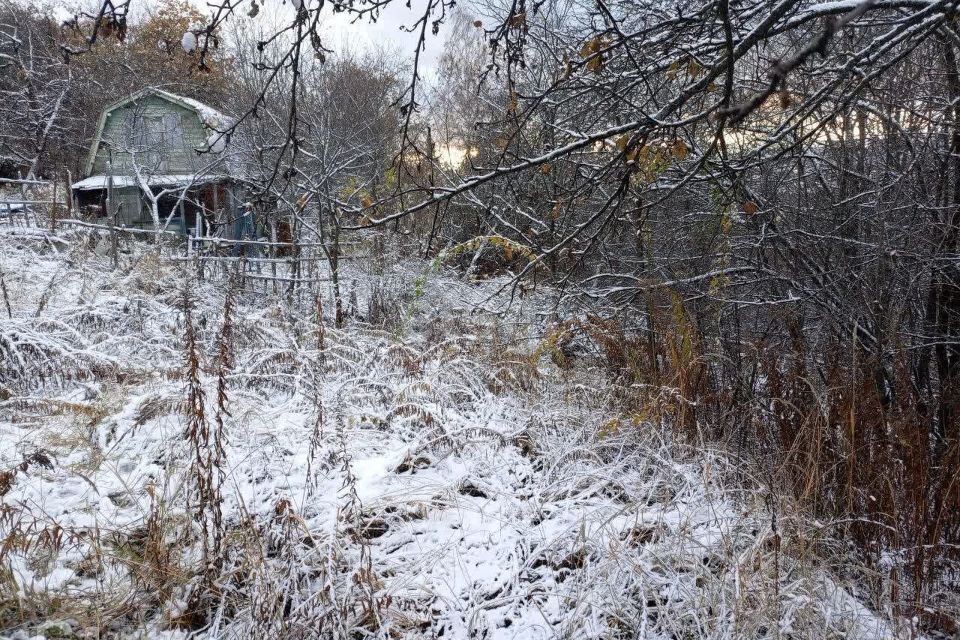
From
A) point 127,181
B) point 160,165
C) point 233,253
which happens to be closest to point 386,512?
point 233,253

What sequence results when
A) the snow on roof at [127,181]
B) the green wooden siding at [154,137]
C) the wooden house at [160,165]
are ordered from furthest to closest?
the snow on roof at [127,181] → the green wooden siding at [154,137] → the wooden house at [160,165]

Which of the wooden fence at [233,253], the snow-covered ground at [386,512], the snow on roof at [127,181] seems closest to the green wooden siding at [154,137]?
the snow on roof at [127,181]

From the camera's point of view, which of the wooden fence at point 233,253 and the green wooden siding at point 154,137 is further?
the green wooden siding at point 154,137

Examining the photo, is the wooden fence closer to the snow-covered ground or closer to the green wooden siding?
the green wooden siding

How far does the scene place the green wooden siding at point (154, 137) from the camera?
1027 centimetres

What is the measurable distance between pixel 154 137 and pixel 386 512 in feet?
37.2

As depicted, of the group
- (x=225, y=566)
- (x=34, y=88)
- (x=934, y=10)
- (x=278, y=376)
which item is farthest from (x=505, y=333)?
(x=34, y=88)

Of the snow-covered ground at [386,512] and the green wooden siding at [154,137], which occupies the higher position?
the green wooden siding at [154,137]

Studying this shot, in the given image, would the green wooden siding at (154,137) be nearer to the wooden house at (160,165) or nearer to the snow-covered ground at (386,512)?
the wooden house at (160,165)

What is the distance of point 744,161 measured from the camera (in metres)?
2.64

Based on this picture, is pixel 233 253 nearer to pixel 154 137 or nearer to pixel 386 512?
pixel 154 137

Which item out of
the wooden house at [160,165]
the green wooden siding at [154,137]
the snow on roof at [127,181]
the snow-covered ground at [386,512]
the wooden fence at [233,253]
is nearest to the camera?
the snow-covered ground at [386,512]

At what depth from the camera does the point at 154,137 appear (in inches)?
440

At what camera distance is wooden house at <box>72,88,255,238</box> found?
920cm
